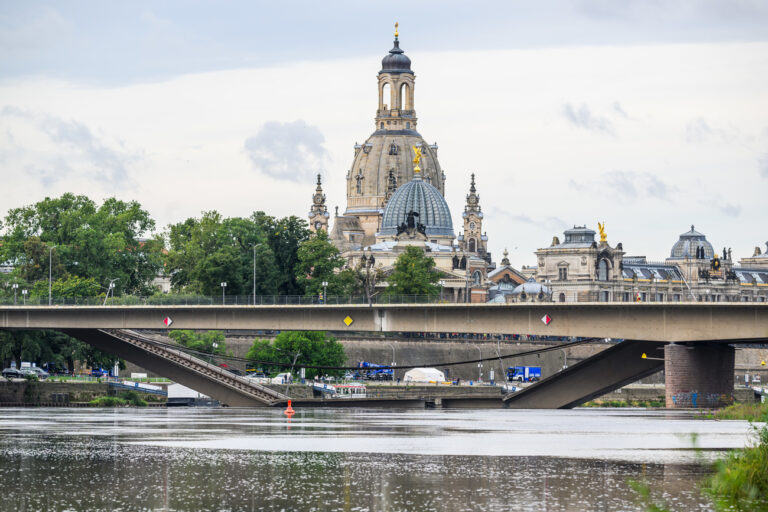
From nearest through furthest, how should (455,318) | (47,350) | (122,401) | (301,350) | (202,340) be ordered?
1. (455,318)
2. (122,401)
3. (47,350)
4. (301,350)
5. (202,340)

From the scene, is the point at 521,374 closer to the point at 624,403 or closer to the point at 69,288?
the point at 624,403

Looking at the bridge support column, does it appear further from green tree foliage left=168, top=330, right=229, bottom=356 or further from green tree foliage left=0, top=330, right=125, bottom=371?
green tree foliage left=168, top=330, right=229, bottom=356

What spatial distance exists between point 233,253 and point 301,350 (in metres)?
16.9

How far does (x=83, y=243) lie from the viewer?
14312 centimetres

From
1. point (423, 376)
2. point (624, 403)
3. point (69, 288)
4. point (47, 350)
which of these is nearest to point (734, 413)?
point (624, 403)

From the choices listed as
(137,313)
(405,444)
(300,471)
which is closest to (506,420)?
(405,444)

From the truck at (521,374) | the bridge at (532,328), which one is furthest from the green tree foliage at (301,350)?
the truck at (521,374)

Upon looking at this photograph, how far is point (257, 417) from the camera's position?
275 ft

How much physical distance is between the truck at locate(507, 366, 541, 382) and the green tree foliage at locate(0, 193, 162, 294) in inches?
1673

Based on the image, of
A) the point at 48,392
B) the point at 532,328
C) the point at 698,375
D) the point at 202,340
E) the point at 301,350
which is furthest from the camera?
the point at 202,340

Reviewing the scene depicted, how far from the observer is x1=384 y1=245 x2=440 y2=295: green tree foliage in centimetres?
17525

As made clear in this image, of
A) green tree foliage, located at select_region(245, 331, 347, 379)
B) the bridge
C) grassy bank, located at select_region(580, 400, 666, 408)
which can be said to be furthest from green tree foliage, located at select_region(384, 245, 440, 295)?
the bridge

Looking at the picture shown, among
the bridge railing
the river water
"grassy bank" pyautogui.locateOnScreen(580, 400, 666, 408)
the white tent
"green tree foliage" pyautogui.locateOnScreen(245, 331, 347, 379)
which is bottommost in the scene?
the river water

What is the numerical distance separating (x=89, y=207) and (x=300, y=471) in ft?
370
